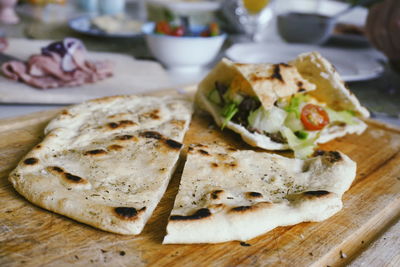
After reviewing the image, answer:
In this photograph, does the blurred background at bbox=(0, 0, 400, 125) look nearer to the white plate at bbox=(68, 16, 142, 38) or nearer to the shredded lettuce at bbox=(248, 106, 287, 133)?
the white plate at bbox=(68, 16, 142, 38)

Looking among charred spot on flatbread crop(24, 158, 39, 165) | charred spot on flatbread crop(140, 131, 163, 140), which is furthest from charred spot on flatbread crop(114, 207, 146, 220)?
charred spot on flatbread crop(140, 131, 163, 140)

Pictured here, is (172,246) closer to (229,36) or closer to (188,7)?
(229,36)

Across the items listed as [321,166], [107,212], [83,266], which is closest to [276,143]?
[321,166]

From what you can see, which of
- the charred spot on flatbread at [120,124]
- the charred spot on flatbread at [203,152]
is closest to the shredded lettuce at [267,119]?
the charred spot on flatbread at [203,152]

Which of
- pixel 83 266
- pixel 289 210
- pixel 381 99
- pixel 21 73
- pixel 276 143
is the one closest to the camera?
pixel 83 266

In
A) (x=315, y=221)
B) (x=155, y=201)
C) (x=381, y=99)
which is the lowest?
(x=381, y=99)

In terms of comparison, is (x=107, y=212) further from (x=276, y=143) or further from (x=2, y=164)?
(x=276, y=143)

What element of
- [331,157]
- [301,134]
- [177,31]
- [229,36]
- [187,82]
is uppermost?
[177,31]

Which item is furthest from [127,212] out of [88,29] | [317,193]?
[88,29]
